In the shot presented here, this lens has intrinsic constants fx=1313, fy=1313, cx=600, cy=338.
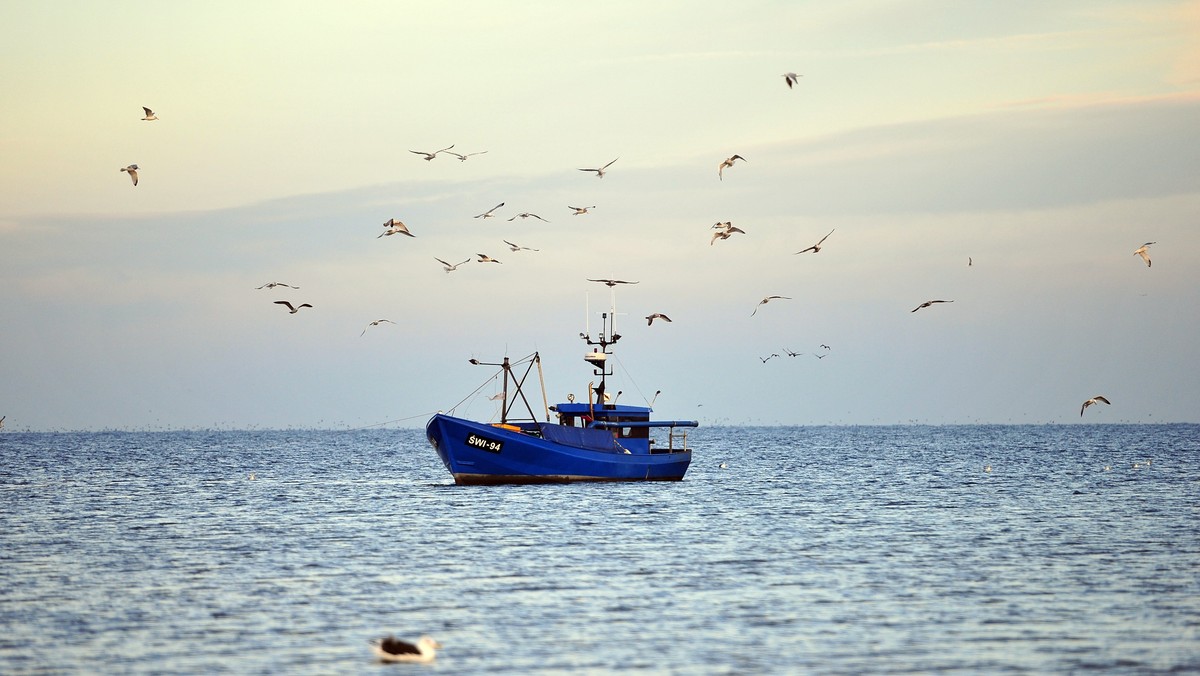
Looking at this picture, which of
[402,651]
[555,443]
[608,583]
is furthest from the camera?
[555,443]

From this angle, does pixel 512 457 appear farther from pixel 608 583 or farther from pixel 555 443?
pixel 608 583

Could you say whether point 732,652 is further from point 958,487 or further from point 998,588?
point 958,487

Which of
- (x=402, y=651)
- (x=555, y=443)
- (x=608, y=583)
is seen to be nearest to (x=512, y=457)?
(x=555, y=443)

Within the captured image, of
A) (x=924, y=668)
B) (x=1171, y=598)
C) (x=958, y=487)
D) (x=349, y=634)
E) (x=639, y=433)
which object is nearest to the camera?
(x=924, y=668)

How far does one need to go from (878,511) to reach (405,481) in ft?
109

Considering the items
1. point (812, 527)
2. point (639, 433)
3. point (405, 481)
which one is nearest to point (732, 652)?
point (812, 527)

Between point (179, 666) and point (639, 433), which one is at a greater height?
point (639, 433)

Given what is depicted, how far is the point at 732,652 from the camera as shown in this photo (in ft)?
67.0

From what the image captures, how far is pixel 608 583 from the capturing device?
1109 inches

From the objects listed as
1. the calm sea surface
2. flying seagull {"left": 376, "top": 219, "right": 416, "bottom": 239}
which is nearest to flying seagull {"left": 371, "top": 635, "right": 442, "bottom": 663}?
the calm sea surface

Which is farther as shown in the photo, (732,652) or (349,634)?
(349,634)

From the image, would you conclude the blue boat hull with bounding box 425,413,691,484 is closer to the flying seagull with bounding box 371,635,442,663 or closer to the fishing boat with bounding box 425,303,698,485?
the fishing boat with bounding box 425,303,698,485

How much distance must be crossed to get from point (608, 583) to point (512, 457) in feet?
89.1

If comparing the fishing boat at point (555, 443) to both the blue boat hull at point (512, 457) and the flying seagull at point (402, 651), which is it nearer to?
the blue boat hull at point (512, 457)
